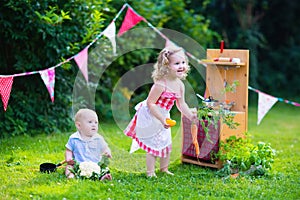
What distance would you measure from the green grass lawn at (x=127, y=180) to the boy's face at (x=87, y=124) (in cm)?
46

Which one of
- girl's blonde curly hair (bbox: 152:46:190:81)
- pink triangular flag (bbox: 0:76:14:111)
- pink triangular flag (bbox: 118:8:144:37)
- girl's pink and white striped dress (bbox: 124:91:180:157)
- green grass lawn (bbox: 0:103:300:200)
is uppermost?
pink triangular flag (bbox: 118:8:144:37)

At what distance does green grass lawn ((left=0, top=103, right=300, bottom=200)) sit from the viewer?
14.2ft

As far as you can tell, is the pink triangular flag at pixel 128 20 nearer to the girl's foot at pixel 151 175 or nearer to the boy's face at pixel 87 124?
the boy's face at pixel 87 124

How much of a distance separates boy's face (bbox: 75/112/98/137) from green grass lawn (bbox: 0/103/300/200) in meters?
0.46

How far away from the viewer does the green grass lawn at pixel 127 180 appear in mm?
4316

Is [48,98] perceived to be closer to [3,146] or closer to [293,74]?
[3,146]

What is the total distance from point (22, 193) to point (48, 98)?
3.00 meters

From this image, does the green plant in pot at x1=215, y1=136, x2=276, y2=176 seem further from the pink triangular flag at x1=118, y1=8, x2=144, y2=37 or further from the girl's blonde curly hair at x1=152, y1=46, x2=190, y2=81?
the pink triangular flag at x1=118, y1=8, x2=144, y2=37

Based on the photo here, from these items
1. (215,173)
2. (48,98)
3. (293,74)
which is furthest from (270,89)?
(215,173)

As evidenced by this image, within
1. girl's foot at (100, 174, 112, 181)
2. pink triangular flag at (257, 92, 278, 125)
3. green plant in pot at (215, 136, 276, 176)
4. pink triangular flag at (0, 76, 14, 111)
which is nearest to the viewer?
girl's foot at (100, 174, 112, 181)

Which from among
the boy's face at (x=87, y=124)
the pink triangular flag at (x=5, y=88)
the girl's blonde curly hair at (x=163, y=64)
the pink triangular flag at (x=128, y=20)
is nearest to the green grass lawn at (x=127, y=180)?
the boy's face at (x=87, y=124)

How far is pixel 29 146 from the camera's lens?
6148 mm

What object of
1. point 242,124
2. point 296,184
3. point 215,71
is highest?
point 215,71

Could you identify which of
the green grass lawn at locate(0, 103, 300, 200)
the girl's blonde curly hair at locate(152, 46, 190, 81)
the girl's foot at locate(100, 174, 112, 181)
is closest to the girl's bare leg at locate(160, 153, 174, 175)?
the green grass lawn at locate(0, 103, 300, 200)
